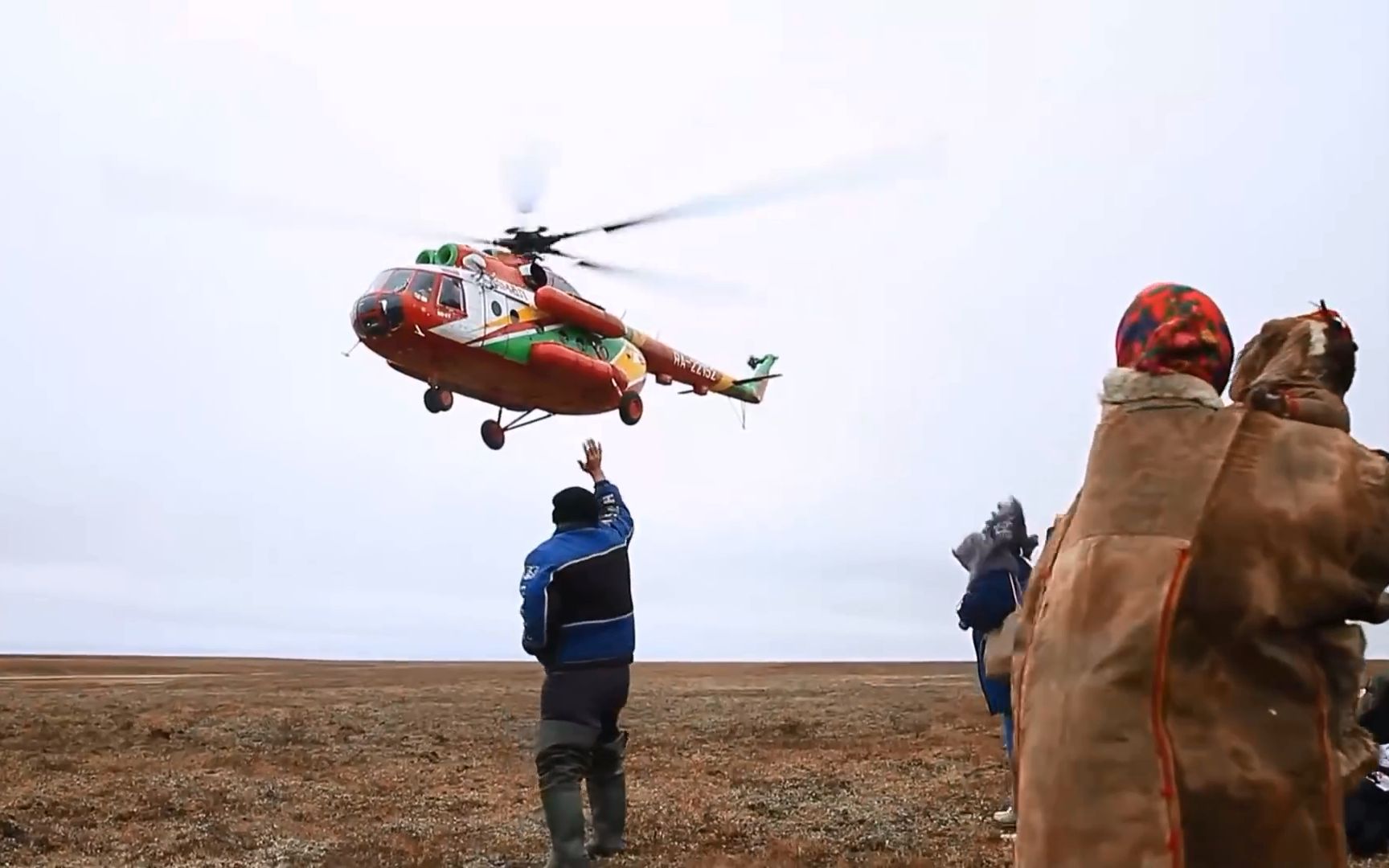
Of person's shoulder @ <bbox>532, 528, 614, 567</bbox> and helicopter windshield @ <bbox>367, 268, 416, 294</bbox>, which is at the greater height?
helicopter windshield @ <bbox>367, 268, 416, 294</bbox>

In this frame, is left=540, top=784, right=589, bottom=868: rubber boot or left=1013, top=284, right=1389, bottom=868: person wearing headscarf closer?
left=1013, top=284, right=1389, bottom=868: person wearing headscarf

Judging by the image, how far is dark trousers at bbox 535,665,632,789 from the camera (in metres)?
6.83

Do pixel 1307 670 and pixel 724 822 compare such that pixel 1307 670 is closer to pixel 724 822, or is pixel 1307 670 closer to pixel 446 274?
pixel 724 822

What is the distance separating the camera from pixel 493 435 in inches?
792

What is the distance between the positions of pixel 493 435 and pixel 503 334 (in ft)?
7.03

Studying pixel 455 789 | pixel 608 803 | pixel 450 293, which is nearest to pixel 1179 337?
pixel 608 803

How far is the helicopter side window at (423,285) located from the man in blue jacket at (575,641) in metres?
11.2

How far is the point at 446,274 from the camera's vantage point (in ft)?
59.8

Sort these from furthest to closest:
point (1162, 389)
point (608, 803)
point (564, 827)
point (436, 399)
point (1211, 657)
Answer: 1. point (436, 399)
2. point (608, 803)
3. point (564, 827)
4. point (1162, 389)
5. point (1211, 657)

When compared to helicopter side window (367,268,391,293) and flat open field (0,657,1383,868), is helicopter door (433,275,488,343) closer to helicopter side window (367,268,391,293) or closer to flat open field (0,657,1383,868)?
helicopter side window (367,268,391,293)

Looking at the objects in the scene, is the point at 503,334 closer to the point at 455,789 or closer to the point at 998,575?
the point at 455,789

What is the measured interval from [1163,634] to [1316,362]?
828 millimetres

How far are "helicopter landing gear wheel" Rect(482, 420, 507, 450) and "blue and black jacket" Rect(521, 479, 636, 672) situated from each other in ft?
43.1

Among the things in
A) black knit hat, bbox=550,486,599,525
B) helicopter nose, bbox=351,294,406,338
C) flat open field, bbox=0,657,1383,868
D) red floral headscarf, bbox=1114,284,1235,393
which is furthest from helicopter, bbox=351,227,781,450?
red floral headscarf, bbox=1114,284,1235,393
